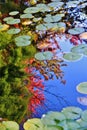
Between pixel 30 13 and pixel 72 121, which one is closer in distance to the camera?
pixel 72 121

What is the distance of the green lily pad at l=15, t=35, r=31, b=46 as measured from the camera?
223 centimetres

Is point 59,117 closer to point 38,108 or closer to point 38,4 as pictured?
point 38,108

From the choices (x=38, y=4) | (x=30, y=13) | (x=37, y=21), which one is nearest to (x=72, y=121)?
(x=37, y=21)

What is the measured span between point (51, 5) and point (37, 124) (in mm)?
1905

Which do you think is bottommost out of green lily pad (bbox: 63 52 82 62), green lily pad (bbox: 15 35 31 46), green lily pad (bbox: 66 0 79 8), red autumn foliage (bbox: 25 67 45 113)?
red autumn foliage (bbox: 25 67 45 113)

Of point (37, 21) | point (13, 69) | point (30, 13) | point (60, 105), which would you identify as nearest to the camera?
point (60, 105)

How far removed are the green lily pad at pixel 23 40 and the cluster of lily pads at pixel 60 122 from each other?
91 cm

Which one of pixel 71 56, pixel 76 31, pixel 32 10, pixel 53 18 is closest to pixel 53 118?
pixel 71 56

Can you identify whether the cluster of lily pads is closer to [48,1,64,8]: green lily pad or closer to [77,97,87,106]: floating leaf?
[77,97,87,106]: floating leaf

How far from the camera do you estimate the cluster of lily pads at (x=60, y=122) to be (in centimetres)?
133

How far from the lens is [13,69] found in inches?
79.0

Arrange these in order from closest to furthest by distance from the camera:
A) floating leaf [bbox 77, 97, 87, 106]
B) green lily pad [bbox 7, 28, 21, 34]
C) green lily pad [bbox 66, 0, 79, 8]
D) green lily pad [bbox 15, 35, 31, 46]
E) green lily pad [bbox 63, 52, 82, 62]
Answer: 1. floating leaf [bbox 77, 97, 87, 106]
2. green lily pad [bbox 63, 52, 82, 62]
3. green lily pad [bbox 15, 35, 31, 46]
4. green lily pad [bbox 7, 28, 21, 34]
5. green lily pad [bbox 66, 0, 79, 8]

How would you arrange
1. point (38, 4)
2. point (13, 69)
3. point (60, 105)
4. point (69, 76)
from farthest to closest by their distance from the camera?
point (38, 4)
point (13, 69)
point (69, 76)
point (60, 105)

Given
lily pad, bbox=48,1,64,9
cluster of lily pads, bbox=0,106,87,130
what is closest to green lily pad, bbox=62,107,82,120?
cluster of lily pads, bbox=0,106,87,130
